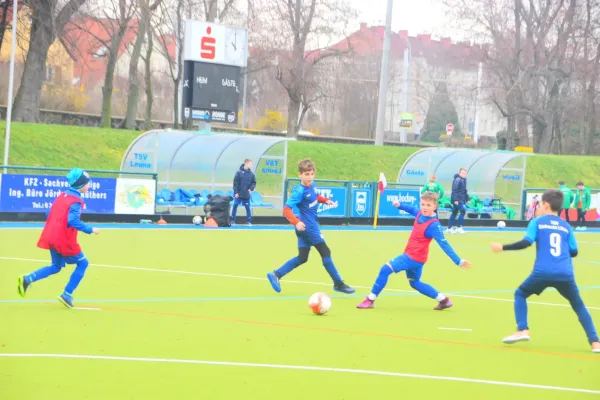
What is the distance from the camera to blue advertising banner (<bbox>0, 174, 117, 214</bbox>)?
24781mm

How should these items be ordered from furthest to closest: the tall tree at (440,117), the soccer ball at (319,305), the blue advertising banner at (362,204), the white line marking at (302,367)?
the tall tree at (440,117) < the blue advertising banner at (362,204) < the soccer ball at (319,305) < the white line marking at (302,367)

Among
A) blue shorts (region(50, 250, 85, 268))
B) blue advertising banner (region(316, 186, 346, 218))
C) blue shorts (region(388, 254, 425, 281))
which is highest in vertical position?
blue shorts (region(388, 254, 425, 281))

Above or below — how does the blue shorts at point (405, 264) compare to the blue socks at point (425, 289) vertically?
above

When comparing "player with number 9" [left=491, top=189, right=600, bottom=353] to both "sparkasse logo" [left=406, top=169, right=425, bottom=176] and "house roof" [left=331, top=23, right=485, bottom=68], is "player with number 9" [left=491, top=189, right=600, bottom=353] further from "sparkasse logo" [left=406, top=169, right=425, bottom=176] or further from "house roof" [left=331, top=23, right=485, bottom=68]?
"house roof" [left=331, top=23, right=485, bottom=68]

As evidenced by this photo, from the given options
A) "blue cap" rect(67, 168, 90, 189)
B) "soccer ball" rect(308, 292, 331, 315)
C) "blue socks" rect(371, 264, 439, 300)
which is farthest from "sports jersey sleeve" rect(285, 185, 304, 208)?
"blue cap" rect(67, 168, 90, 189)

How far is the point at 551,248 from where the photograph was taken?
30.7ft

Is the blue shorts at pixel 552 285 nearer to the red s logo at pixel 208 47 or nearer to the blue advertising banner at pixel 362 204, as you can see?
the red s logo at pixel 208 47

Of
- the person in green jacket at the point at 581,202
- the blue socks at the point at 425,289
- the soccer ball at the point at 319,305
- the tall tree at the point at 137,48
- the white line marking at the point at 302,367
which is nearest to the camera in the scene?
the white line marking at the point at 302,367

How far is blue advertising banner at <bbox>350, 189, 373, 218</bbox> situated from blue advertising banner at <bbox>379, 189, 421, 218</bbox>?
514 mm

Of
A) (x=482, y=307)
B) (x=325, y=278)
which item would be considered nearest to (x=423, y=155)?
(x=325, y=278)

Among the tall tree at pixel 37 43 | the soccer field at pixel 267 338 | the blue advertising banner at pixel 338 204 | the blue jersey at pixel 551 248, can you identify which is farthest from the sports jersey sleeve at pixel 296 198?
the tall tree at pixel 37 43

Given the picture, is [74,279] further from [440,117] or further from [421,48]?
[421,48]

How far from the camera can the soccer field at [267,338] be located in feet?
24.7

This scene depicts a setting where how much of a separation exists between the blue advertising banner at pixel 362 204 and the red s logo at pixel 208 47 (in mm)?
6538
